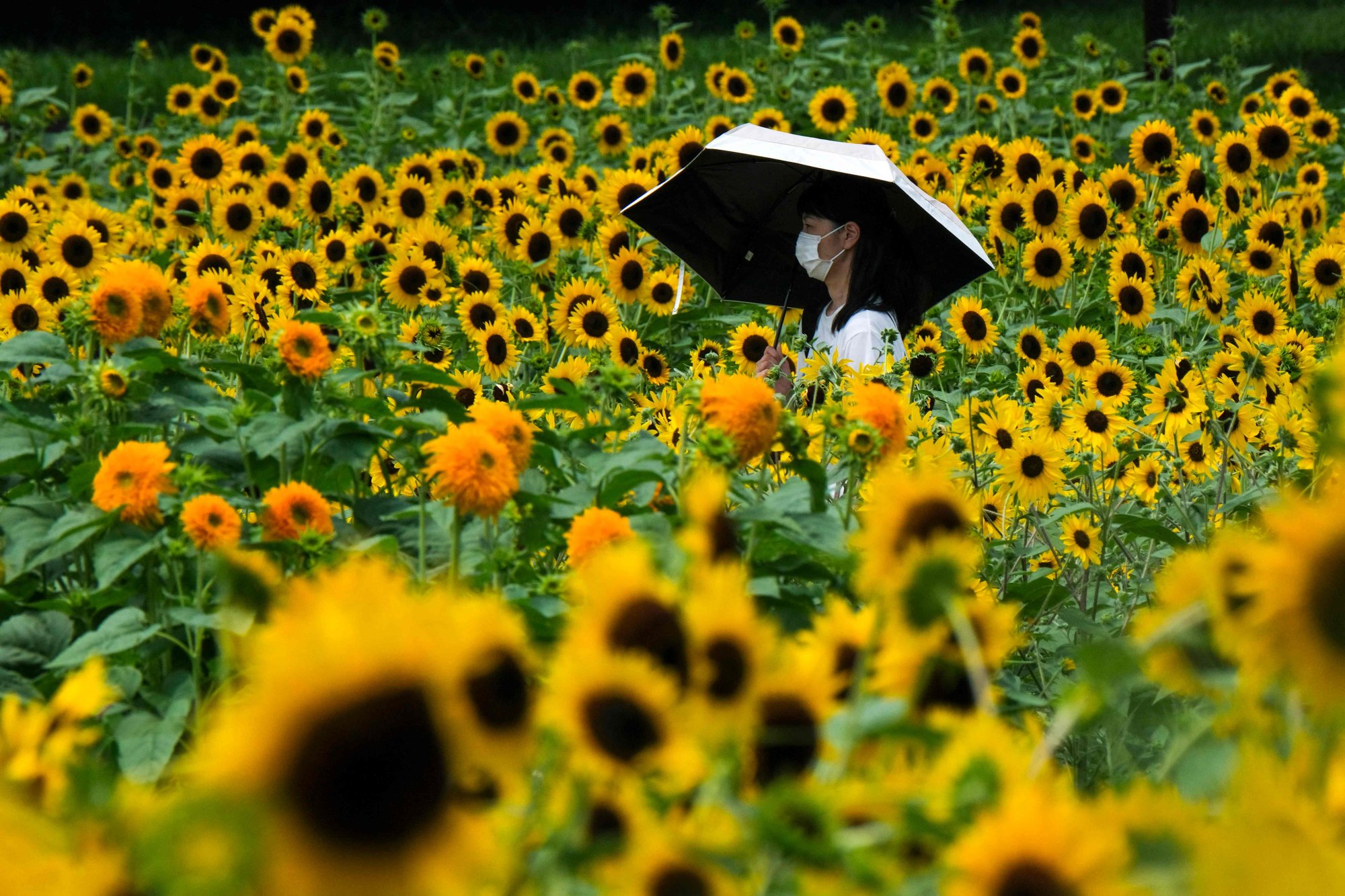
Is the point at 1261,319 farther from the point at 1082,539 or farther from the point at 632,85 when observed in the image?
the point at 632,85

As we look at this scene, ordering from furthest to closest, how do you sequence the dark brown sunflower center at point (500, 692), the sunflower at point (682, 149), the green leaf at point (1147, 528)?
the sunflower at point (682, 149) → the green leaf at point (1147, 528) → the dark brown sunflower center at point (500, 692)

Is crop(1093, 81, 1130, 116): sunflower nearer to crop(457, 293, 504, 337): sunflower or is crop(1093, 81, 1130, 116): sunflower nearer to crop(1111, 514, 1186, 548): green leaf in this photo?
crop(457, 293, 504, 337): sunflower

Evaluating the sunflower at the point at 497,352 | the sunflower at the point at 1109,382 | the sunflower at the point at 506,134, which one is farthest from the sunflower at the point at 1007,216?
the sunflower at the point at 506,134

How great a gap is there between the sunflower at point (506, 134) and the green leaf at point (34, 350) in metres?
5.69

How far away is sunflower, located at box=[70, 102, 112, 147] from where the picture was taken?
8.61 m

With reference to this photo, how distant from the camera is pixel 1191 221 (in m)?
5.88

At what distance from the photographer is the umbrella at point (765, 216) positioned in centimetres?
490

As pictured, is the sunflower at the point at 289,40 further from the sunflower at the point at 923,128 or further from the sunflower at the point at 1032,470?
the sunflower at the point at 1032,470

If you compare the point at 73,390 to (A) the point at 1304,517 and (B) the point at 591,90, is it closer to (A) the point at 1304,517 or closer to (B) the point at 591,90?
(A) the point at 1304,517

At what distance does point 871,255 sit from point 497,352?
1.34 metres

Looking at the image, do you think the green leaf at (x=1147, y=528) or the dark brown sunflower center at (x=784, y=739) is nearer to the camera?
the dark brown sunflower center at (x=784, y=739)

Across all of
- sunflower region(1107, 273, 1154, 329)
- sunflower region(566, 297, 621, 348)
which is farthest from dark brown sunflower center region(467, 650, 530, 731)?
sunflower region(1107, 273, 1154, 329)

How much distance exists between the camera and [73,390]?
2.64 m

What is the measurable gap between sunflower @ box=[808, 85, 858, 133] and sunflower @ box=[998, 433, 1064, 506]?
4561 mm
